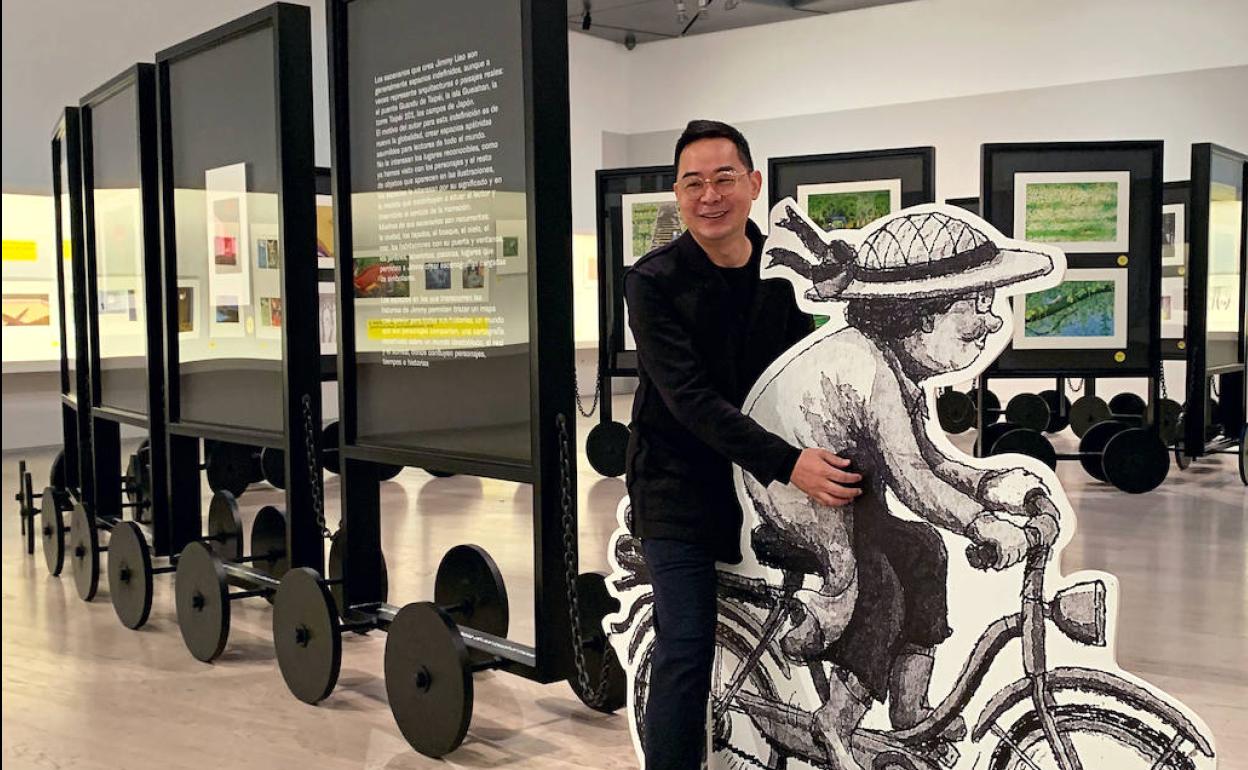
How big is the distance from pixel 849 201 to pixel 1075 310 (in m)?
1.69

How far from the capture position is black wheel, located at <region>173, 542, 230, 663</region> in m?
4.44

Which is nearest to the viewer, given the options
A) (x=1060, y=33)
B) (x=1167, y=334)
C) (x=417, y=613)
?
(x=417, y=613)

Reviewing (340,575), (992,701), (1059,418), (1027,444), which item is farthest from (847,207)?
(992,701)

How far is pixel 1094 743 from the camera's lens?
232 centimetres

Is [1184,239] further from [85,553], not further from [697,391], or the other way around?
[697,391]

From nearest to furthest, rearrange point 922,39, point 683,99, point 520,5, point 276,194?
point 520,5, point 276,194, point 922,39, point 683,99

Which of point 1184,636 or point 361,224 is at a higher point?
point 361,224

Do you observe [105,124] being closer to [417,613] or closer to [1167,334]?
[417,613]

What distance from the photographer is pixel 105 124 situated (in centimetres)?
587

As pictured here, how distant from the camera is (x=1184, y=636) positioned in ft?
15.5

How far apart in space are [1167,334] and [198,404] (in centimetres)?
888

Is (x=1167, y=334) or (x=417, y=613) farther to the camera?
(x=1167, y=334)

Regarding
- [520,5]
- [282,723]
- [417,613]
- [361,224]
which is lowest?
[282,723]

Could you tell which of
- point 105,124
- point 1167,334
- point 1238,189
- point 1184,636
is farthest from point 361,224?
point 1167,334
